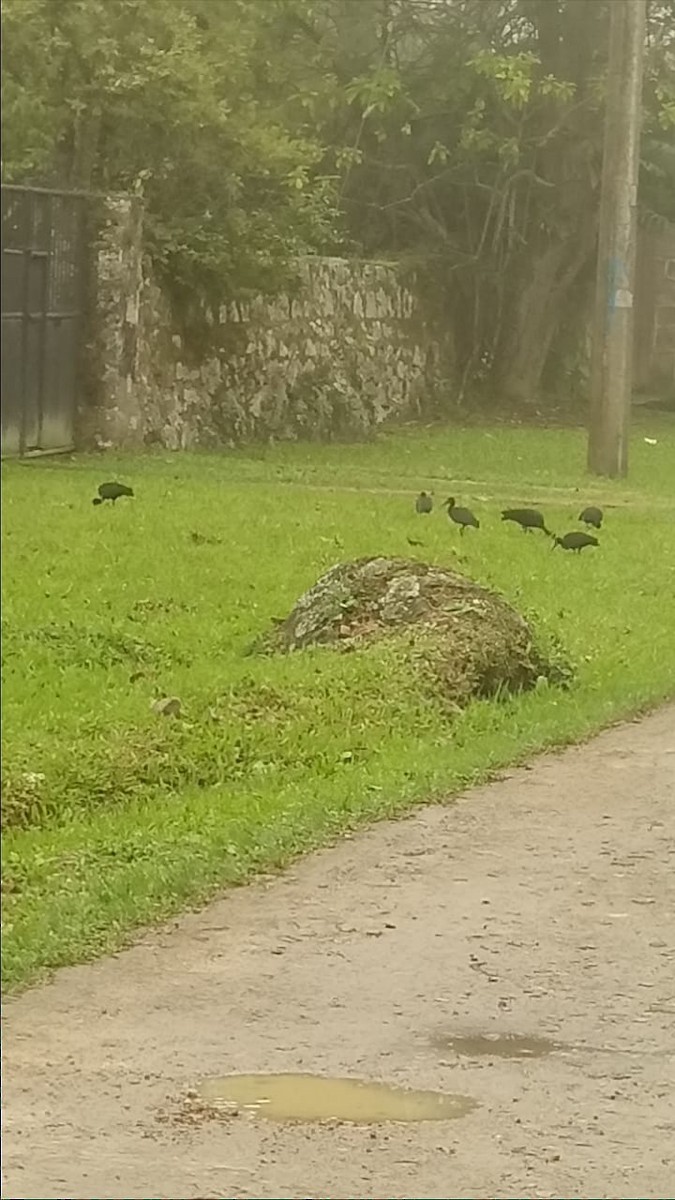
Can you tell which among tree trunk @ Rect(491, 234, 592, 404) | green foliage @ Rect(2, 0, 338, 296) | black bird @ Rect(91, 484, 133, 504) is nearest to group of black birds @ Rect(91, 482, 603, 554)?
green foliage @ Rect(2, 0, 338, 296)

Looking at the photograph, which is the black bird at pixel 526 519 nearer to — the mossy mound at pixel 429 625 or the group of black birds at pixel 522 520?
the group of black birds at pixel 522 520

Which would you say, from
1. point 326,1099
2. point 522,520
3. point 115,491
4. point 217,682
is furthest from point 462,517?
point 326,1099

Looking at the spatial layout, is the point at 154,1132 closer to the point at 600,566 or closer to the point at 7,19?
the point at 7,19

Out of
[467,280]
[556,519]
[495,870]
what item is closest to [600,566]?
[556,519]

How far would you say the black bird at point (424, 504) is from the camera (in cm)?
1167

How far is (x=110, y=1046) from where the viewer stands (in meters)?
3.56

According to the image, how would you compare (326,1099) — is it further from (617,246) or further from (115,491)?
(617,246)

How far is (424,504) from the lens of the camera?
1171cm

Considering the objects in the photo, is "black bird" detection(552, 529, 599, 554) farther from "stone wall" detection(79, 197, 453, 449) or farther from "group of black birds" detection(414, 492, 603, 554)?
"stone wall" detection(79, 197, 453, 449)

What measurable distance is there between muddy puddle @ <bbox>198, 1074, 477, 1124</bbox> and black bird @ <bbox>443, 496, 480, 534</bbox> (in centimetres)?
754

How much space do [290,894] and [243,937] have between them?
451mm

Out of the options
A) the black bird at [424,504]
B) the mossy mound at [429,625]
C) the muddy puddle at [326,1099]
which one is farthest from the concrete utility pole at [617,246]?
the muddy puddle at [326,1099]

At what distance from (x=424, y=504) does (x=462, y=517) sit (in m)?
0.37

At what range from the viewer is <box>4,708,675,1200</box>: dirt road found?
2.95 meters
